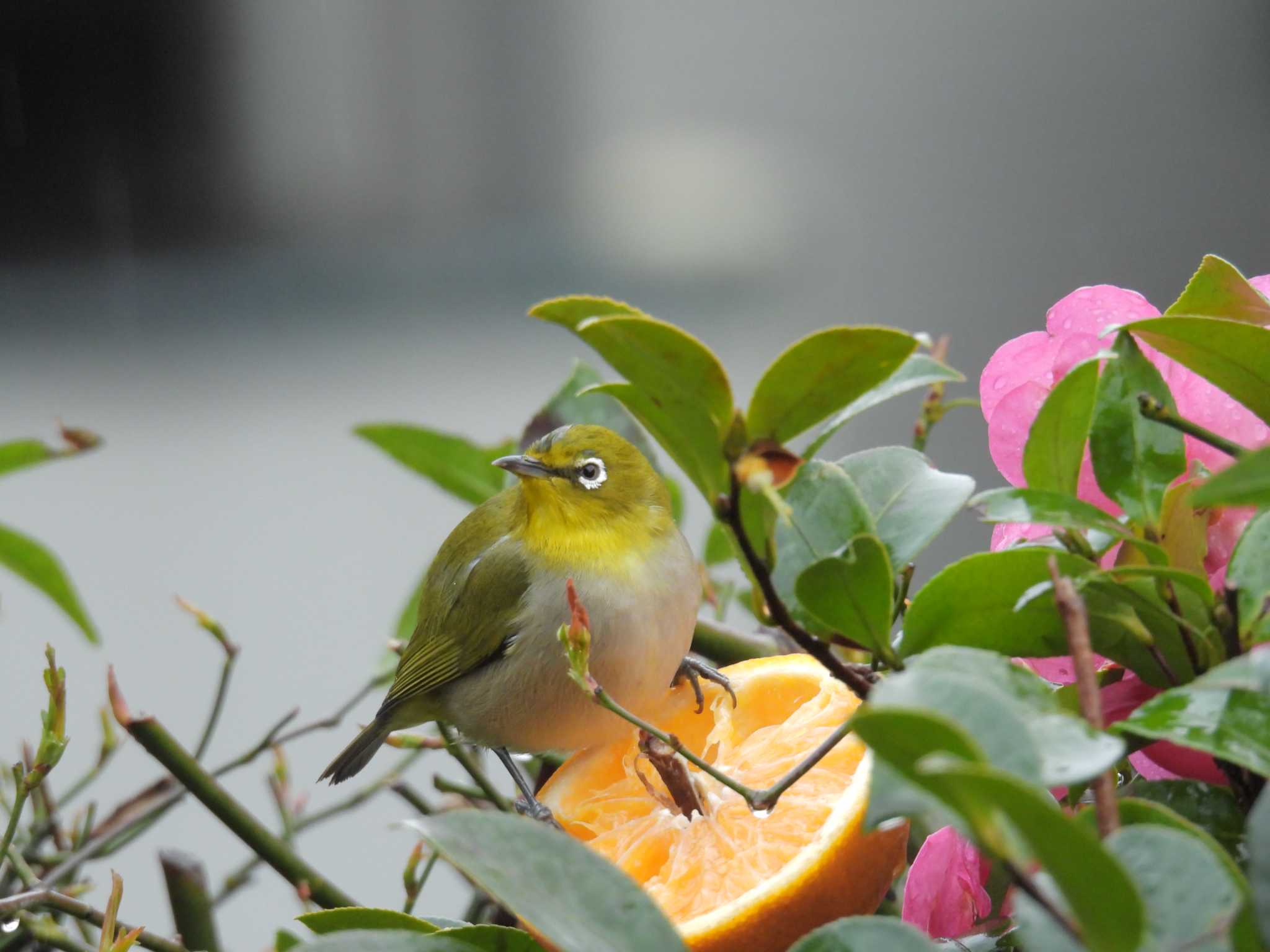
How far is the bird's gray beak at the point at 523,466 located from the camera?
0.56m

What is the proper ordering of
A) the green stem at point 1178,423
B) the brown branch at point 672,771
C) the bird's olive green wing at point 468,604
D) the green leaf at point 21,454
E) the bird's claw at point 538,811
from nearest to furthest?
the green stem at point 1178,423
the brown branch at point 672,771
the bird's claw at point 538,811
the green leaf at point 21,454
the bird's olive green wing at point 468,604

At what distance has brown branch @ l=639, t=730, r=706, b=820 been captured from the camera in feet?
1.12

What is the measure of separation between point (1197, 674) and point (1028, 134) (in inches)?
97.0

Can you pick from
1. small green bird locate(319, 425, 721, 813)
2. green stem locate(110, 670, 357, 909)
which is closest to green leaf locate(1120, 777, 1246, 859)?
green stem locate(110, 670, 357, 909)

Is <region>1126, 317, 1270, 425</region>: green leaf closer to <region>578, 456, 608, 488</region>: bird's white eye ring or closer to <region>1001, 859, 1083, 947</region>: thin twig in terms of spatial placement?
<region>1001, 859, 1083, 947</region>: thin twig

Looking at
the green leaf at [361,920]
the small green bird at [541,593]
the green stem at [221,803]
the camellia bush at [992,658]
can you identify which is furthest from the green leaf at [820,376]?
the small green bird at [541,593]

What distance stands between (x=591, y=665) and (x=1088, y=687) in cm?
42

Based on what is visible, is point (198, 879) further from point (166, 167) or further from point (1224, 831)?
point (166, 167)

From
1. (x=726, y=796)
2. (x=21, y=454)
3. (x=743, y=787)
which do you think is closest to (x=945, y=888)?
(x=743, y=787)

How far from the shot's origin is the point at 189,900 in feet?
1.31

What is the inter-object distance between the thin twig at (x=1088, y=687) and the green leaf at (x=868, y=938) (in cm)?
3

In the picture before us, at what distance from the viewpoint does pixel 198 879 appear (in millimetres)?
402

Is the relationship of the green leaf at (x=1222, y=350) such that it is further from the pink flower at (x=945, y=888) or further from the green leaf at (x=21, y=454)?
the green leaf at (x=21, y=454)

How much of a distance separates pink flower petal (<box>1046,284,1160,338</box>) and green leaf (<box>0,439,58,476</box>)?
1.38 ft
